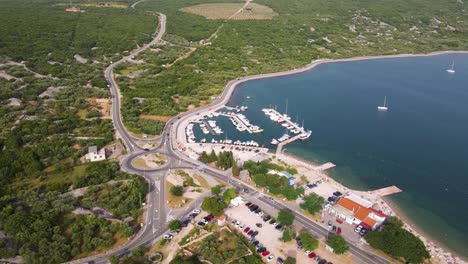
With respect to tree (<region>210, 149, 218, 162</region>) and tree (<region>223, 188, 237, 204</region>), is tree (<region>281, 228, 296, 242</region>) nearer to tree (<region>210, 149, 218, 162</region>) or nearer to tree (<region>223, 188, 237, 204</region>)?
tree (<region>223, 188, 237, 204</region>)

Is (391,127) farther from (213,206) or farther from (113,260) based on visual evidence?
(113,260)

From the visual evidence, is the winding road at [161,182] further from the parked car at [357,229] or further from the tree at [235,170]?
the parked car at [357,229]

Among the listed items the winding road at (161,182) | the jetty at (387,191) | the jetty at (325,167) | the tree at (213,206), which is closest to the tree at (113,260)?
the winding road at (161,182)

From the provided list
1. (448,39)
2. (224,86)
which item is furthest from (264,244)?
(448,39)

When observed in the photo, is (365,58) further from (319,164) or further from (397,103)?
(319,164)

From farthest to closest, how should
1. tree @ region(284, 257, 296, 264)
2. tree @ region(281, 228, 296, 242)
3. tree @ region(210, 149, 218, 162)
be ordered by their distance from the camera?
tree @ region(210, 149, 218, 162) → tree @ region(281, 228, 296, 242) → tree @ region(284, 257, 296, 264)

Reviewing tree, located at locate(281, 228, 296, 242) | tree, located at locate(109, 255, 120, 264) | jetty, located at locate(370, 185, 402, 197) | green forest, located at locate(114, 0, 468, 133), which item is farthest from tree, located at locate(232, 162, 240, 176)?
green forest, located at locate(114, 0, 468, 133)

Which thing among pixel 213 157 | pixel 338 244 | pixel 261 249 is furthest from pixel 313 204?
pixel 213 157

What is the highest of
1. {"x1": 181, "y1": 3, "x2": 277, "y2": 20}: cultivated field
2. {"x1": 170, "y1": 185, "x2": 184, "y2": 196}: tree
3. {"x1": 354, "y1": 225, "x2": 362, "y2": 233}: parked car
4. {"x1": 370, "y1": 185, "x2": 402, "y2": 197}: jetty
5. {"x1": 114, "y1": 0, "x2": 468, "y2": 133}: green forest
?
{"x1": 181, "y1": 3, "x2": 277, "y2": 20}: cultivated field
